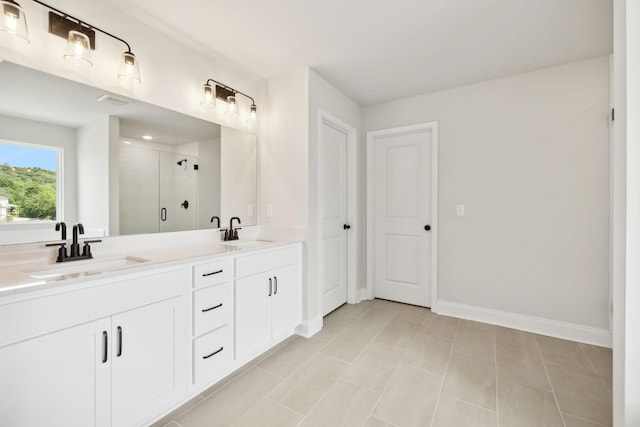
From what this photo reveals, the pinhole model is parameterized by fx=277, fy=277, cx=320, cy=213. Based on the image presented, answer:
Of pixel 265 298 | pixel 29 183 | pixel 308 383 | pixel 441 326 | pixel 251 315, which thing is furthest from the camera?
pixel 441 326

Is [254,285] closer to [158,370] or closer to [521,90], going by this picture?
[158,370]

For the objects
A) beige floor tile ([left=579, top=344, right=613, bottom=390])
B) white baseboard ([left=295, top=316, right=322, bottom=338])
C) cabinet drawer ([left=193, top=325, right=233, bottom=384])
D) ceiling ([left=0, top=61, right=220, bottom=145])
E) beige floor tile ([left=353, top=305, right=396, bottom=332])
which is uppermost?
ceiling ([left=0, top=61, right=220, bottom=145])

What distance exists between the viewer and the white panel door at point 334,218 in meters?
2.96

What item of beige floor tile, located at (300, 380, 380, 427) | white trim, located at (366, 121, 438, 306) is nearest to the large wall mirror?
beige floor tile, located at (300, 380, 380, 427)

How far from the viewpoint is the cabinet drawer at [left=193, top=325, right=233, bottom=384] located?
5.47 feet

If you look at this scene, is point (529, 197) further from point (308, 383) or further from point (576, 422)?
point (308, 383)

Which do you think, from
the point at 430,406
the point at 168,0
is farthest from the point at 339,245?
the point at 168,0

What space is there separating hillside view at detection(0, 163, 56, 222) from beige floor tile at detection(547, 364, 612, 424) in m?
3.16

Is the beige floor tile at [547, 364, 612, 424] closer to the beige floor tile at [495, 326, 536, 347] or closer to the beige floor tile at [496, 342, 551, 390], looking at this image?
the beige floor tile at [496, 342, 551, 390]

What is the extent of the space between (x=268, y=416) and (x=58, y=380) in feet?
3.27

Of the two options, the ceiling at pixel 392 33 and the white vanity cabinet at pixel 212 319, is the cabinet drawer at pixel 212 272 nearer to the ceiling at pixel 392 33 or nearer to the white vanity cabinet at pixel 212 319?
the white vanity cabinet at pixel 212 319

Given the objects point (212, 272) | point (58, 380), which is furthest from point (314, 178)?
point (58, 380)

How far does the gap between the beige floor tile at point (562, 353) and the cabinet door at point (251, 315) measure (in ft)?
7.14

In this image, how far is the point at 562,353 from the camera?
2.22m
